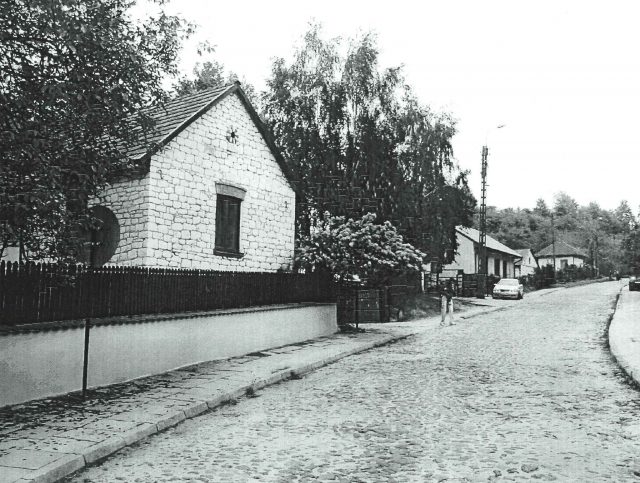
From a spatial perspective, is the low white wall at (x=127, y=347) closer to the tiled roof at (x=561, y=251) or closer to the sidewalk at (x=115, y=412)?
the sidewalk at (x=115, y=412)

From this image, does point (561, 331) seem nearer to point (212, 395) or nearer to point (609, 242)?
point (212, 395)

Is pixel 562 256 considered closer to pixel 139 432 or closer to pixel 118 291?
pixel 118 291

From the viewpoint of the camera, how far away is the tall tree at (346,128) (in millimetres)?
23750

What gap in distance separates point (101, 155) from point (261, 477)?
4.14 metres

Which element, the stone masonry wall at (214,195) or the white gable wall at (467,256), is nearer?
the stone masonry wall at (214,195)

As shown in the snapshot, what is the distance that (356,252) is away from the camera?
55.3 ft

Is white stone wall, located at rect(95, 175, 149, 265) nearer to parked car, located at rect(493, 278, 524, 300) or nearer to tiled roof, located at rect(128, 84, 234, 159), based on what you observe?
tiled roof, located at rect(128, 84, 234, 159)

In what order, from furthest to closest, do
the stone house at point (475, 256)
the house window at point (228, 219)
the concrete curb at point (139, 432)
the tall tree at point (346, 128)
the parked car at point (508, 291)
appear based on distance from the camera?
the stone house at point (475, 256) < the parked car at point (508, 291) < the tall tree at point (346, 128) < the house window at point (228, 219) < the concrete curb at point (139, 432)

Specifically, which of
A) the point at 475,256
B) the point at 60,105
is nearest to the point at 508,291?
the point at 475,256

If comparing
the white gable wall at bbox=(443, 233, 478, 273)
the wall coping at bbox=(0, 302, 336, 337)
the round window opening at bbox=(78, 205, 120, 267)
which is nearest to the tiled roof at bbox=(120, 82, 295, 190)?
the round window opening at bbox=(78, 205, 120, 267)

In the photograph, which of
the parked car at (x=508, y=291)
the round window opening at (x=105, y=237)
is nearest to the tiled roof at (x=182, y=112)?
the round window opening at (x=105, y=237)

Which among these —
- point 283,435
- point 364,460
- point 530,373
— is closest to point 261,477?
point 364,460

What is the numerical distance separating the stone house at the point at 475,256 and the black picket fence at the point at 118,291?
3506 centimetres

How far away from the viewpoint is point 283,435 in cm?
618
